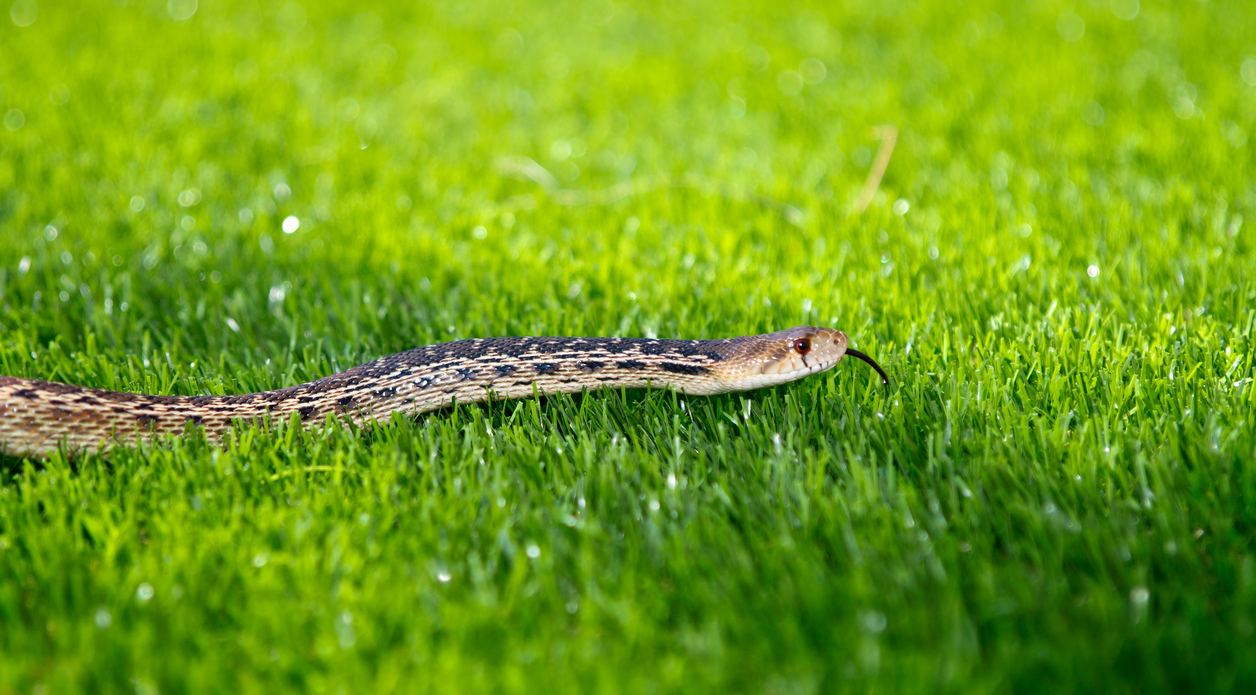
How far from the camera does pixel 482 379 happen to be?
3201 millimetres

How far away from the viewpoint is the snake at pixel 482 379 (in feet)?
9.91

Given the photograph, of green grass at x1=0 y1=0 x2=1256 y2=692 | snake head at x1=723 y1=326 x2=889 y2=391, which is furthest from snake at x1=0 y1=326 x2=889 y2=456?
green grass at x1=0 y1=0 x2=1256 y2=692

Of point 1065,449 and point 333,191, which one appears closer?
point 1065,449

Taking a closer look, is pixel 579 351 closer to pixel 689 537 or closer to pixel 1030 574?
pixel 689 537

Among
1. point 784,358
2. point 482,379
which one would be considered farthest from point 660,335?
point 482,379

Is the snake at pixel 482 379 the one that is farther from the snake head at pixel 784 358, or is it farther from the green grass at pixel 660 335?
the green grass at pixel 660 335

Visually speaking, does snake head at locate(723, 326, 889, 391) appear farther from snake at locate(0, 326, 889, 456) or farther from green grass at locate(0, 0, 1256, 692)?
green grass at locate(0, 0, 1256, 692)

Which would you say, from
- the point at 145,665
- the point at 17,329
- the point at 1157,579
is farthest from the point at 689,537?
the point at 17,329

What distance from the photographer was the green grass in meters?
2.10

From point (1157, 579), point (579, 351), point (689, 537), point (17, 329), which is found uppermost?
point (17, 329)

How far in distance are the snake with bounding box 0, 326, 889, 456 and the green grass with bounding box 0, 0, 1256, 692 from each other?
0.12 m

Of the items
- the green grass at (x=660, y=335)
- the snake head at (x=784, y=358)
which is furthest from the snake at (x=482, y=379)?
the green grass at (x=660, y=335)

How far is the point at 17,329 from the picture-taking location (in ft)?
12.8

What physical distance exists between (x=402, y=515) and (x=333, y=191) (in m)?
3.64
